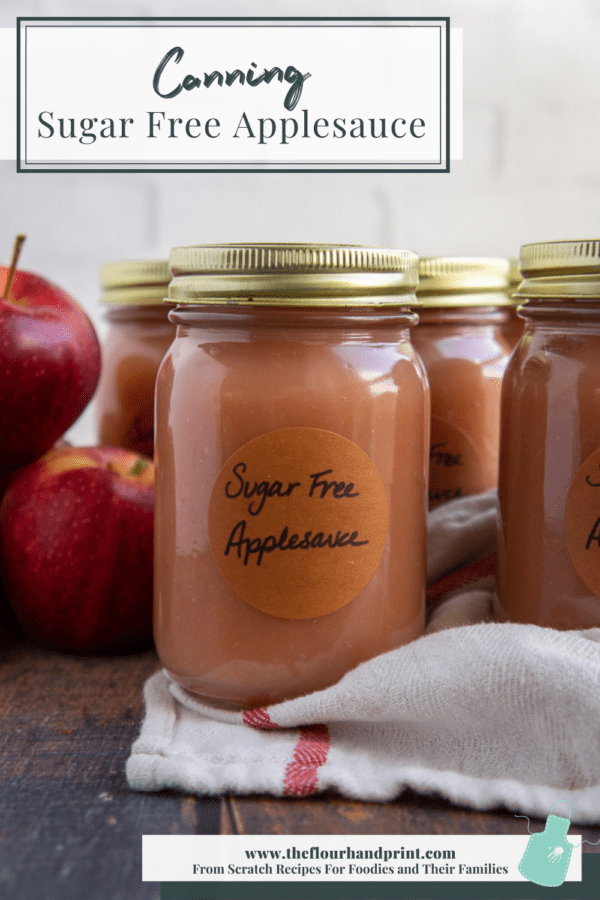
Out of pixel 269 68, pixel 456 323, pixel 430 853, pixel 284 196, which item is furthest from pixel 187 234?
pixel 430 853

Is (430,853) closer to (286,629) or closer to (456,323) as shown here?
(286,629)

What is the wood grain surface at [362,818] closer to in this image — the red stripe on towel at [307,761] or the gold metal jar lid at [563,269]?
the red stripe on towel at [307,761]

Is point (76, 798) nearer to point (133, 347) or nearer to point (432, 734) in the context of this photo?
point (432, 734)

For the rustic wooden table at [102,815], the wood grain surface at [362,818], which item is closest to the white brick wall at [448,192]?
the rustic wooden table at [102,815]

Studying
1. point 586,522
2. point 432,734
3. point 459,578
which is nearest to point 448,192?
point 459,578

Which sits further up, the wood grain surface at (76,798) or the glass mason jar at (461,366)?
the glass mason jar at (461,366)

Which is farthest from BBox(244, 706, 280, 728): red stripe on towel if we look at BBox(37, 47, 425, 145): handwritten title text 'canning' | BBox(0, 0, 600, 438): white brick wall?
BBox(0, 0, 600, 438): white brick wall

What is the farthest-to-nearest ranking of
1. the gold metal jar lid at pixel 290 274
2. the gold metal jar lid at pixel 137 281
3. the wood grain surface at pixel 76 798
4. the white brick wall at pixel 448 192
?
the white brick wall at pixel 448 192 → the gold metal jar lid at pixel 137 281 → the gold metal jar lid at pixel 290 274 → the wood grain surface at pixel 76 798
